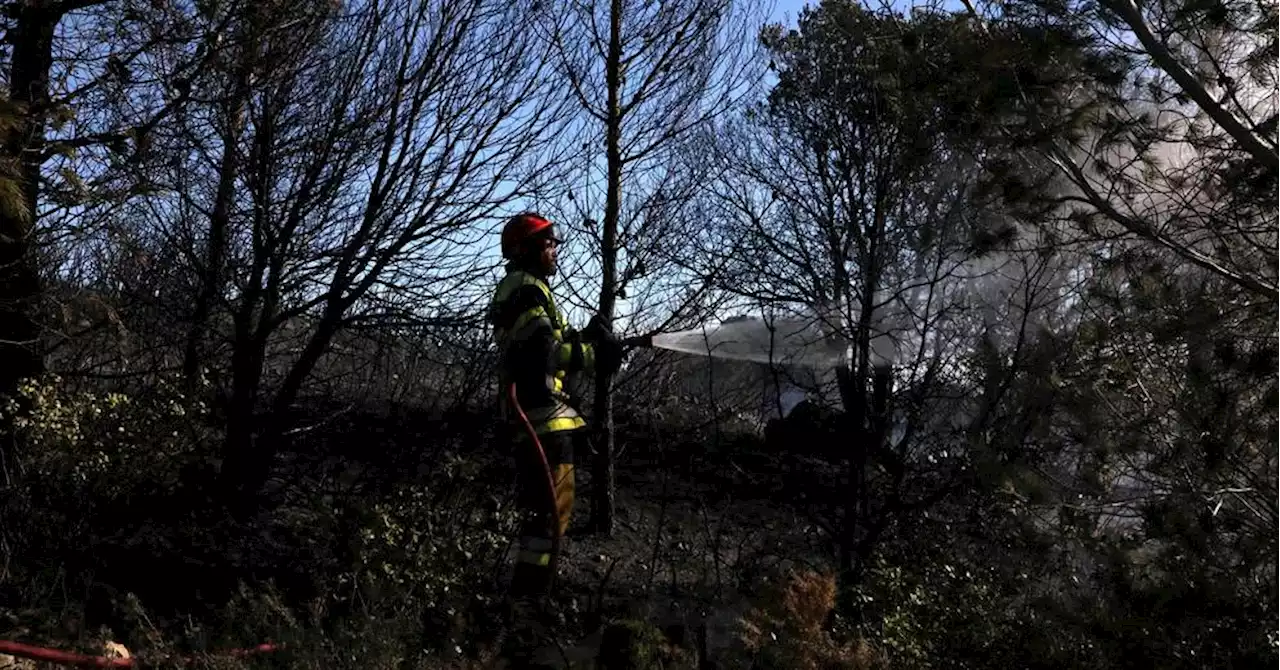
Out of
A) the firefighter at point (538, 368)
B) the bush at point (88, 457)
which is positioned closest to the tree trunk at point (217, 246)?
the bush at point (88, 457)

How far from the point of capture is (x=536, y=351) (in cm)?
559

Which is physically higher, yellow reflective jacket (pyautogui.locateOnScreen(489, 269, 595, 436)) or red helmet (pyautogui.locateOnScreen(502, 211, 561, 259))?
red helmet (pyautogui.locateOnScreen(502, 211, 561, 259))

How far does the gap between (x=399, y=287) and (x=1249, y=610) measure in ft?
14.7

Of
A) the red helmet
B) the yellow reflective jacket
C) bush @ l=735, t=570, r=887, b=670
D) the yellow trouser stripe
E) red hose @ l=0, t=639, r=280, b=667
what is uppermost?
the red helmet

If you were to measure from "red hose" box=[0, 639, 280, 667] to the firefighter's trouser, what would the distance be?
56.1 inches

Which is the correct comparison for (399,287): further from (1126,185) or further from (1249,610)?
(1249,610)

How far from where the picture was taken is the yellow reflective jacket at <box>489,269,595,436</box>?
558cm

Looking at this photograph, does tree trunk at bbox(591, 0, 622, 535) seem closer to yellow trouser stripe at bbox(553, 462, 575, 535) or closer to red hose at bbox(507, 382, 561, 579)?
yellow trouser stripe at bbox(553, 462, 575, 535)

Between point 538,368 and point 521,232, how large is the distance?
2.21 feet

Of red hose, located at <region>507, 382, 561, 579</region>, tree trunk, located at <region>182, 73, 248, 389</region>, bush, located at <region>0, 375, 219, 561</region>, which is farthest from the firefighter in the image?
bush, located at <region>0, 375, 219, 561</region>

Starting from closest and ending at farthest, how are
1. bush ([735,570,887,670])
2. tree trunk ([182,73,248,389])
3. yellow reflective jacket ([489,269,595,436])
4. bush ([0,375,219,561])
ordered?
bush ([735,570,887,670]) → yellow reflective jacket ([489,269,595,436]) → bush ([0,375,219,561]) → tree trunk ([182,73,248,389])

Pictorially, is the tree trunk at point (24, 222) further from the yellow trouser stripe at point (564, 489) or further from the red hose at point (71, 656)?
the yellow trouser stripe at point (564, 489)

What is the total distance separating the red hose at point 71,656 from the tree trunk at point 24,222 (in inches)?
62.7

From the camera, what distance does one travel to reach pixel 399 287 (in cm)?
672
